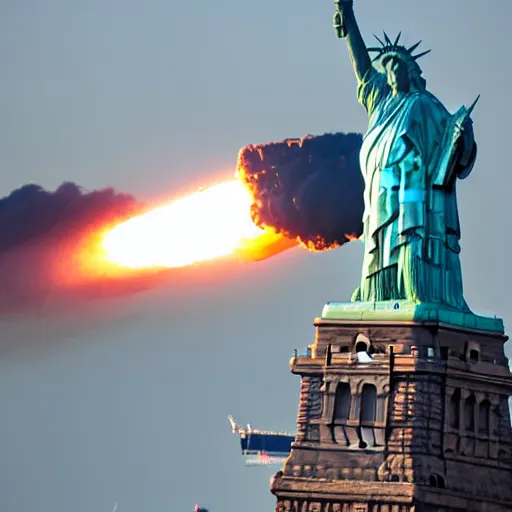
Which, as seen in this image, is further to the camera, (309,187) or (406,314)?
(309,187)

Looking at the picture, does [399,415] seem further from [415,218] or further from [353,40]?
[353,40]

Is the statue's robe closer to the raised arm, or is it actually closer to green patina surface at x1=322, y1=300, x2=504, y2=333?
green patina surface at x1=322, y1=300, x2=504, y2=333

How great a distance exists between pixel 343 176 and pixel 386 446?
1613 cm

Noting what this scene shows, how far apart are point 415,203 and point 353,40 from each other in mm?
7349

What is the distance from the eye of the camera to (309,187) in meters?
105

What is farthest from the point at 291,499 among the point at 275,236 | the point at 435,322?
the point at 275,236

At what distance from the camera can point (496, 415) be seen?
94.4m

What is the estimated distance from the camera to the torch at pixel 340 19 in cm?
9750

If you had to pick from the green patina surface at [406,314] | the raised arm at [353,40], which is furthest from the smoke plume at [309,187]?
the green patina surface at [406,314]

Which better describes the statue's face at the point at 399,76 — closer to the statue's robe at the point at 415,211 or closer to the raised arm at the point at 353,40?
the statue's robe at the point at 415,211

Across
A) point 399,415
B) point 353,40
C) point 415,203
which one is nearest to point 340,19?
point 353,40

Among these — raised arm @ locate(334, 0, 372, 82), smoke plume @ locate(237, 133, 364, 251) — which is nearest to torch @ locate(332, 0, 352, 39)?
raised arm @ locate(334, 0, 372, 82)

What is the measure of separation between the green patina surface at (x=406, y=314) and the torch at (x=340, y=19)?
10602 millimetres

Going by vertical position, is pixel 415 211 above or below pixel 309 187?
below
